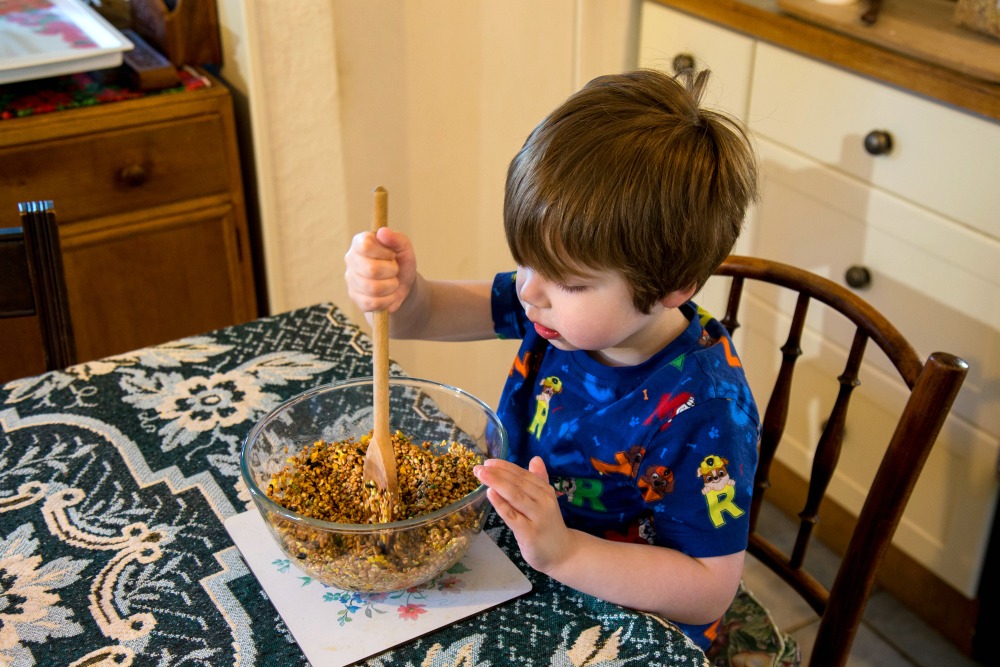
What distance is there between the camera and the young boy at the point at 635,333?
773 mm

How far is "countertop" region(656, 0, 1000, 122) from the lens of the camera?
4.66 ft

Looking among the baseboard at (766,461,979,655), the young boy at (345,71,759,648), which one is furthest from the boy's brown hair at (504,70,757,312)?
the baseboard at (766,461,979,655)

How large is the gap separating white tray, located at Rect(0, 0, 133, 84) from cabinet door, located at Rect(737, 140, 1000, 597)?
1.18 metres

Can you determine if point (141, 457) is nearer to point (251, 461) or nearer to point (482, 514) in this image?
point (251, 461)

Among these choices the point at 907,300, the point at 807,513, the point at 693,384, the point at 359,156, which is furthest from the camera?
the point at 359,156

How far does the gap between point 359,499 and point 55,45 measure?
1342mm

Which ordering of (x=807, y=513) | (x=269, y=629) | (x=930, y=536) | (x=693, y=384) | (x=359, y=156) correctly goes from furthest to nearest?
1. (x=359, y=156)
2. (x=930, y=536)
3. (x=807, y=513)
4. (x=693, y=384)
5. (x=269, y=629)

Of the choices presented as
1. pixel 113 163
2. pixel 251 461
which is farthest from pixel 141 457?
pixel 113 163

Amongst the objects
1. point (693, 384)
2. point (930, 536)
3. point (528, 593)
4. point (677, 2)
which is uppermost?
point (677, 2)

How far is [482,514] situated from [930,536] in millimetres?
1247

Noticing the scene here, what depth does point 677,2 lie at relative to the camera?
183cm

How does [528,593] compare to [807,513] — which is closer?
[528,593]

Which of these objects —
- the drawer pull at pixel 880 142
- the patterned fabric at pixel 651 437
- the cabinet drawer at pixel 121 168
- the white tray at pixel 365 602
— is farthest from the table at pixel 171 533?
the drawer pull at pixel 880 142

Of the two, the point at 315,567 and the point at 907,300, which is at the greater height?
the point at 315,567
